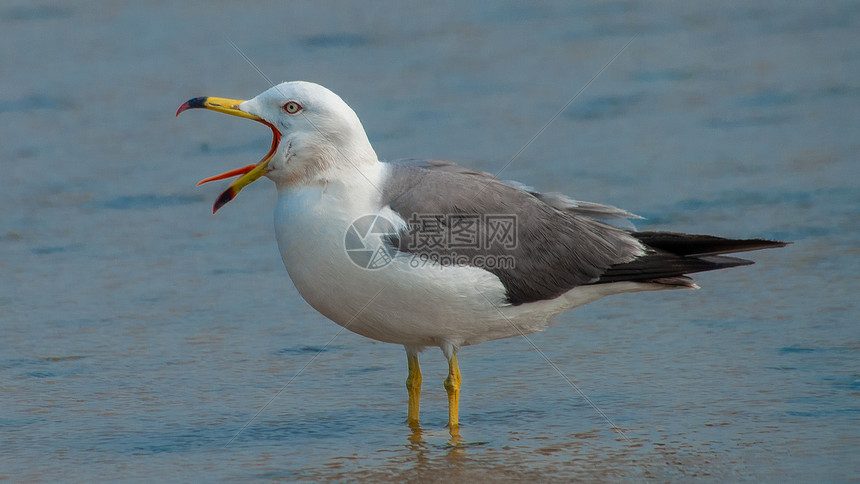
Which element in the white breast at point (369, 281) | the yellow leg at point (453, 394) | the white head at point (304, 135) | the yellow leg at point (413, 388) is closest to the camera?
the white breast at point (369, 281)

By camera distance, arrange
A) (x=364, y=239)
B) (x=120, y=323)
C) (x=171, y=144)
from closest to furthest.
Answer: (x=364, y=239)
(x=120, y=323)
(x=171, y=144)

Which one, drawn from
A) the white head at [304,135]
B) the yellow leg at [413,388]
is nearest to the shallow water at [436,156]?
the yellow leg at [413,388]

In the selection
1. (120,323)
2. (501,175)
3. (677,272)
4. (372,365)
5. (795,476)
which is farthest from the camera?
(501,175)

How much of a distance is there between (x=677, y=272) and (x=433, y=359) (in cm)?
141

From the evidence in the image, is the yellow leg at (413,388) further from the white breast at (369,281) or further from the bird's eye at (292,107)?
the bird's eye at (292,107)

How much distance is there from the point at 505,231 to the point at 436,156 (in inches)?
144

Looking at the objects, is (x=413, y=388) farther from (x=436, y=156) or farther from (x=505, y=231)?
(x=436, y=156)

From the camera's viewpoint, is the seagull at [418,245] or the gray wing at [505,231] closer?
the seagull at [418,245]

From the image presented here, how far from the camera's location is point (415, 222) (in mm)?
4828

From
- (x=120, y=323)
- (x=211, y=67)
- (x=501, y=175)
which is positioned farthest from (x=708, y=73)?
(x=120, y=323)

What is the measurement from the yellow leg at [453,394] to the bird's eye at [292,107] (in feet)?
4.09

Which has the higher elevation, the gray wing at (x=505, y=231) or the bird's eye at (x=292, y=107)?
the bird's eye at (x=292, y=107)

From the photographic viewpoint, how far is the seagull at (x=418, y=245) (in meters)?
4.75

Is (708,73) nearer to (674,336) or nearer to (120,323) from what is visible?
(674,336)
